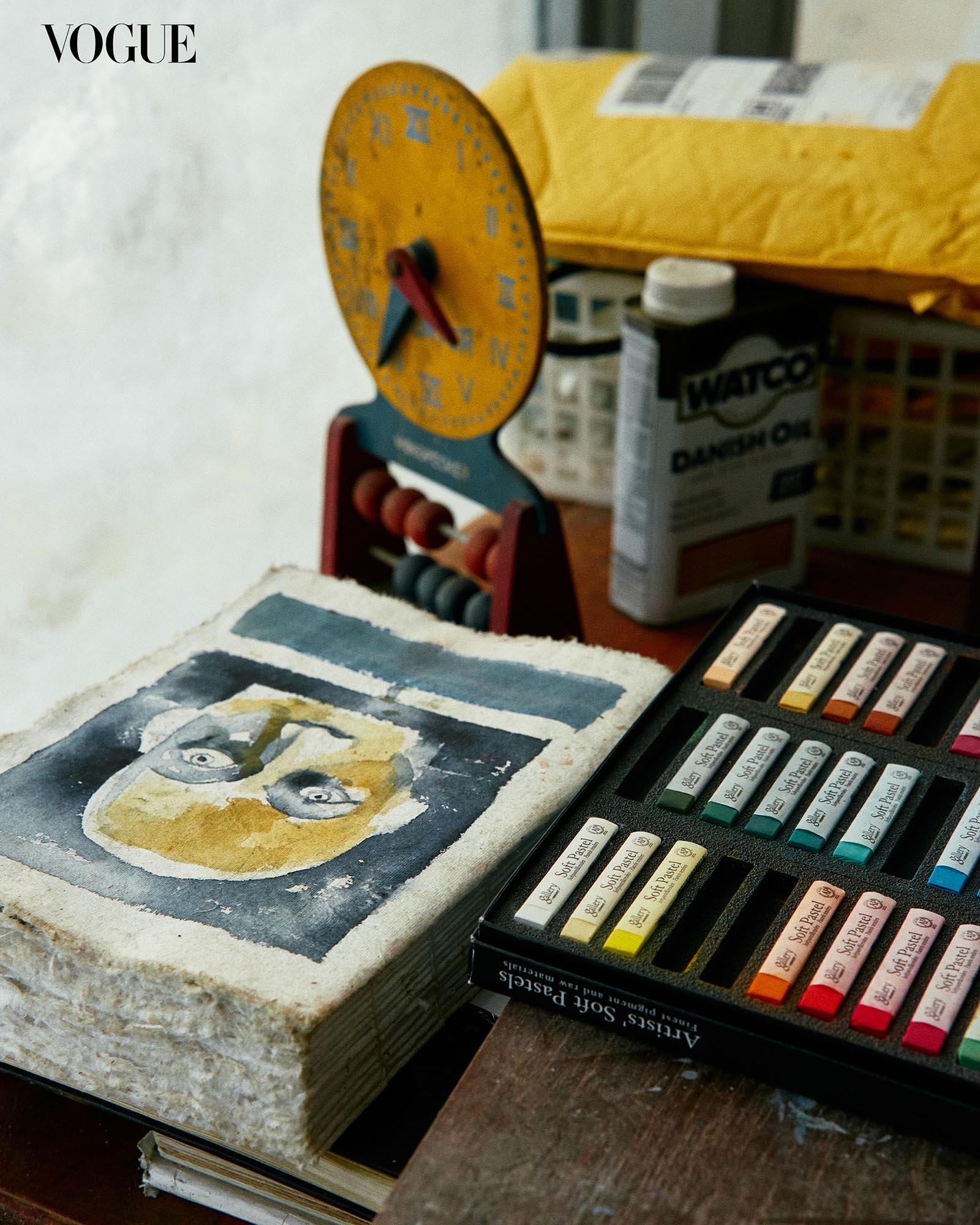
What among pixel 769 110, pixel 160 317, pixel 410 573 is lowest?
pixel 410 573

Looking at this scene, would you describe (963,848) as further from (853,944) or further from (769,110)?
(769,110)

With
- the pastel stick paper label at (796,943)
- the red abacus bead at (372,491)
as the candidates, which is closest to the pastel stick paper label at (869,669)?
the pastel stick paper label at (796,943)

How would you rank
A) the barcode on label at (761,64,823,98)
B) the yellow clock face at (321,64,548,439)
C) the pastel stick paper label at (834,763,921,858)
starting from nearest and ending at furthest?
the pastel stick paper label at (834,763,921,858) < the yellow clock face at (321,64,548,439) < the barcode on label at (761,64,823,98)

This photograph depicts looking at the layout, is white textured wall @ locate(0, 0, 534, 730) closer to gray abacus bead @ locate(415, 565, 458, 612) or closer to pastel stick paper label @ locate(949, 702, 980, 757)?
gray abacus bead @ locate(415, 565, 458, 612)

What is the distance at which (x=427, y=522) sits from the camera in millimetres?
797

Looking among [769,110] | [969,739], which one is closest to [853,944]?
[969,739]

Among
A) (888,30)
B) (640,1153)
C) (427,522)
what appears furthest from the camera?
(888,30)

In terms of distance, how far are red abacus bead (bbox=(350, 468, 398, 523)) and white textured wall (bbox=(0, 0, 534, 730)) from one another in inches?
5.5

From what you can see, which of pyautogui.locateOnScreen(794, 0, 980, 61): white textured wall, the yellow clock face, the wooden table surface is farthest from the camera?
pyautogui.locateOnScreen(794, 0, 980, 61): white textured wall

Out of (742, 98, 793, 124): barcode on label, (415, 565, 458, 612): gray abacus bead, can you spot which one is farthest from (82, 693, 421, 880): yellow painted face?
(742, 98, 793, 124): barcode on label

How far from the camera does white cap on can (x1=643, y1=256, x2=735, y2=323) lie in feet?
2.45

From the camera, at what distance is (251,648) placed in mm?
652

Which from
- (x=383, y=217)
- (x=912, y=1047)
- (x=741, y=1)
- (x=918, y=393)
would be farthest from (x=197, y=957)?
(x=741, y=1)

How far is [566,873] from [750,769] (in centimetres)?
9
